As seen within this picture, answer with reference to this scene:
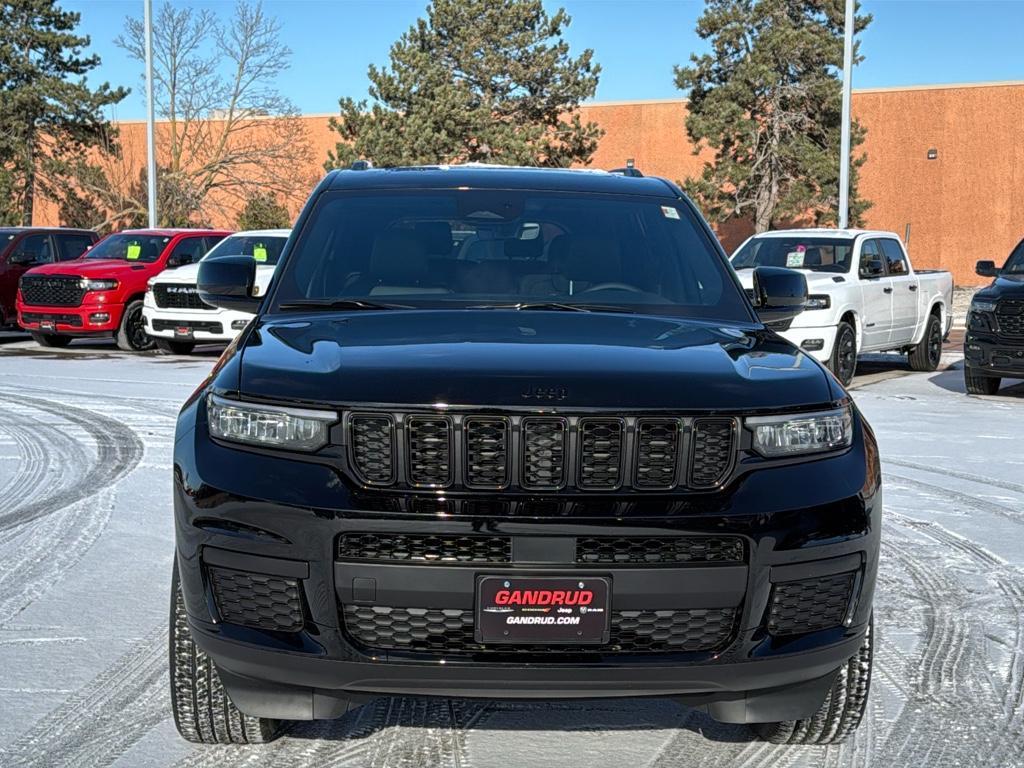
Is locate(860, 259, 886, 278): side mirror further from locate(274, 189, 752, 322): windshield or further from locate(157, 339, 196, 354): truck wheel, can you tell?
locate(274, 189, 752, 322): windshield

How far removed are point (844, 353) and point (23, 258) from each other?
12.7m

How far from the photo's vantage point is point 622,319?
4.25m

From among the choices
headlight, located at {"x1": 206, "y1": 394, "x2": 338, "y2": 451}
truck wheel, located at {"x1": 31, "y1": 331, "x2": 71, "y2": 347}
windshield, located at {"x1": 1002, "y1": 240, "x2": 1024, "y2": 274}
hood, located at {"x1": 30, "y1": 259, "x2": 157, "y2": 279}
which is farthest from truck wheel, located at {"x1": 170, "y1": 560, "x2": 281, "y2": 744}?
truck wheel, located at {"x1": 31, "y1": 331, "x2": 71, "y2": 347}

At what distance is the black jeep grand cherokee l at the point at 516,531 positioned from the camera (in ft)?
10.4

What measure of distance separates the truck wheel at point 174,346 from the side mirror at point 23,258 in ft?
10.6

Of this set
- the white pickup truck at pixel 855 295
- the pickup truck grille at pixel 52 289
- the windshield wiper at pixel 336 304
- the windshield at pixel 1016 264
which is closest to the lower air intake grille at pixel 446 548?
the windshield wiper at pixel 336 304

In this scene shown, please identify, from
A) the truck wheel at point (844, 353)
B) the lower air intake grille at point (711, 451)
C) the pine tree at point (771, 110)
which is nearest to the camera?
the lower air intake grille at point (711, 451)

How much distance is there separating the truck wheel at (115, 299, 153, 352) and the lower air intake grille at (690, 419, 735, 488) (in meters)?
16.0

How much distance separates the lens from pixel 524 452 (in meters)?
3.24

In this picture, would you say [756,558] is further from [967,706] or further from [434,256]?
[434,256]

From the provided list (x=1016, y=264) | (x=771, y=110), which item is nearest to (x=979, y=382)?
(x=1016, y=264)

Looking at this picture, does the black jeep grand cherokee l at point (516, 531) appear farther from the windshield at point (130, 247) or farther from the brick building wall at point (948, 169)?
the brick building wall at point (948, 169)

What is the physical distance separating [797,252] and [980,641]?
1056 centimetres

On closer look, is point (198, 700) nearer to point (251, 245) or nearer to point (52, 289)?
point (251, 245)
